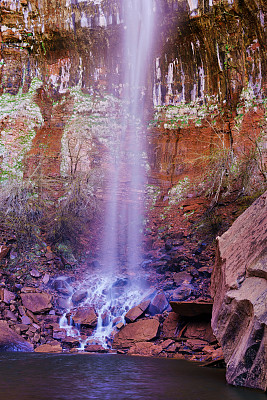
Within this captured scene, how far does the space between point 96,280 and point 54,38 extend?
10320 millimetres

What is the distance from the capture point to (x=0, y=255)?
32.9ft

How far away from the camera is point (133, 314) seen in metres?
7.89

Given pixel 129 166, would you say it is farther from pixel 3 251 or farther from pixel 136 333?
pixel 136 333

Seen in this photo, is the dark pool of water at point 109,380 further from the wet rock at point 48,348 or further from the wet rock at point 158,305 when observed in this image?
the wet rock at point 158,305

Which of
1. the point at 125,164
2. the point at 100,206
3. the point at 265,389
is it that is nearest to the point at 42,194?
the point at 100,206

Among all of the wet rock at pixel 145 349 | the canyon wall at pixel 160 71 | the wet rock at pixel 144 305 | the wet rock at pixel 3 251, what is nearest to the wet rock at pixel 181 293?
the wet rock at pixel 144 305

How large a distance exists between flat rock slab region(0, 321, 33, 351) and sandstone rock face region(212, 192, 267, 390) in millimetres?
4099

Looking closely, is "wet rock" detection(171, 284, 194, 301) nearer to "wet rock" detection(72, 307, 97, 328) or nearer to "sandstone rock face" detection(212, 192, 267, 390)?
"wet rock" detection(72, 307, 97, 328)

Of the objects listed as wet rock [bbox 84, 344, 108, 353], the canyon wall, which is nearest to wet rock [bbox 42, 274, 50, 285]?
wet rock [bbox 84, 344, 108, 353]

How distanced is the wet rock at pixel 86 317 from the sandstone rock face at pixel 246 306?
12.4ft

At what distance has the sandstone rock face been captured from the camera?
3.67 m

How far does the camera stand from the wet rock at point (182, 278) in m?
9.08

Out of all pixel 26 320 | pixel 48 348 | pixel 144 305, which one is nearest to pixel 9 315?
pixel 26 320

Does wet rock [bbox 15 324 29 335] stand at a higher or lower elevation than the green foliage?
lower
